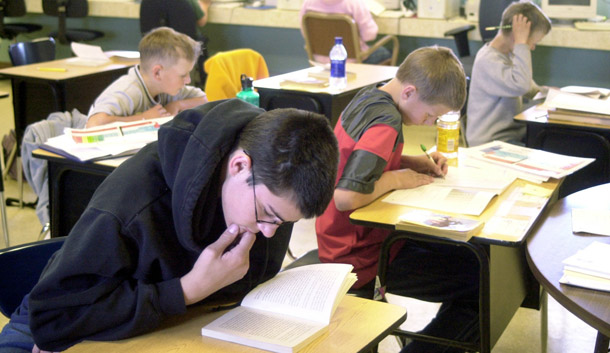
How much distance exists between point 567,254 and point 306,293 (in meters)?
0.64

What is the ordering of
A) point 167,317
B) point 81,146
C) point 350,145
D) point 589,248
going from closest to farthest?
point 167,317
point 589,248
point 350,145
point 81,146

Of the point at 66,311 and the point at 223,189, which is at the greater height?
the point at 223,189

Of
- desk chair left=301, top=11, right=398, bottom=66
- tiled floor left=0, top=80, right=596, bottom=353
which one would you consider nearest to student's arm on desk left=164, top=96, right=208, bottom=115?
tiled floor left=0, top=80, right=596, bottom=353

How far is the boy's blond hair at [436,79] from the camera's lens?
2.07 m

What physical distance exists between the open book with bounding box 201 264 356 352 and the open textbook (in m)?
1.26

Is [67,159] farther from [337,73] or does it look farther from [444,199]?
[337,73]

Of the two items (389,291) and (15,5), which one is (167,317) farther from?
(15,5)

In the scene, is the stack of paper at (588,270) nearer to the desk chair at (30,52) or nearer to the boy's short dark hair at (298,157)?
the boy's short dark hair at (298,157)

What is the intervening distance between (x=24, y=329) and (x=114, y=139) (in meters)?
1.29

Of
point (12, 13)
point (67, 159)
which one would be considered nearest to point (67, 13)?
point (12, 13)

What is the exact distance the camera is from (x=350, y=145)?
2064 mm

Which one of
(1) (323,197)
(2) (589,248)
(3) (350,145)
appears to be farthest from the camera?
(3) (350,145)

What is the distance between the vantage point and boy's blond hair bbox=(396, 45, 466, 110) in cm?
207

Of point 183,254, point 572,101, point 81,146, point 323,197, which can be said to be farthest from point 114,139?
point 572,101
